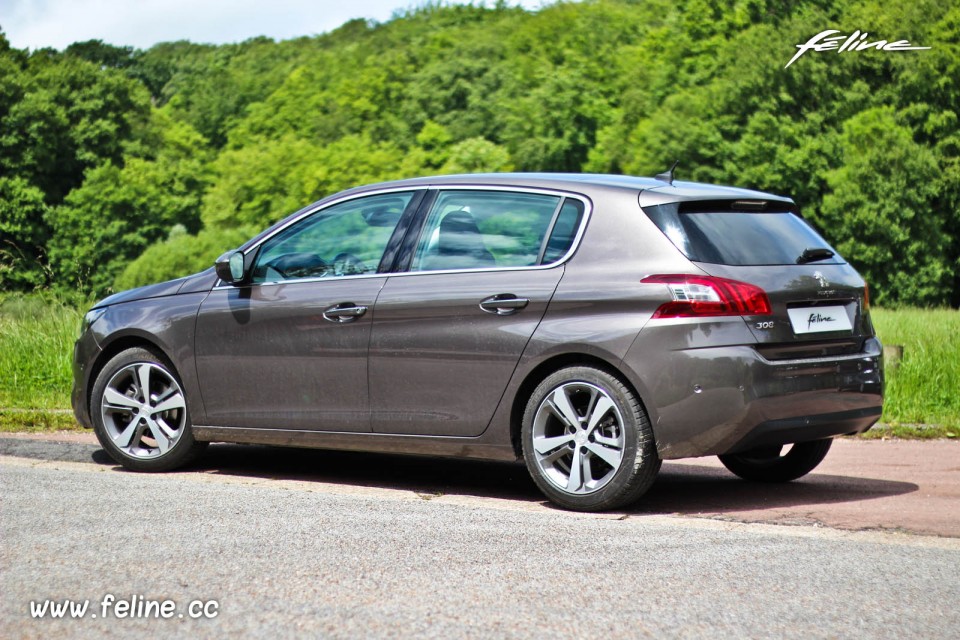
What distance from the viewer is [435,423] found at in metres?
6.86

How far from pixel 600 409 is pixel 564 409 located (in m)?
0.20

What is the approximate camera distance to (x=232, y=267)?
750 cm

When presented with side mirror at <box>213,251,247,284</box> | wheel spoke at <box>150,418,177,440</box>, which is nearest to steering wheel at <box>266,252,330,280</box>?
side mirror at <box>213,251,247,284</box>

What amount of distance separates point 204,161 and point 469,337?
92.0 m

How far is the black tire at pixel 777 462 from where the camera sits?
741cm

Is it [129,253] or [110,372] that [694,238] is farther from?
[129,253]

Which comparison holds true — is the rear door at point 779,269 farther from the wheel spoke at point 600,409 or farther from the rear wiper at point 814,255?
the wheel spoke at point 600,409

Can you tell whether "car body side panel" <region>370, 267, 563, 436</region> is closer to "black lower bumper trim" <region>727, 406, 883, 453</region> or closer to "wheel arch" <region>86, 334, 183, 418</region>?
"black lower bumper trim" <region>727, 406, 883, 453</region>

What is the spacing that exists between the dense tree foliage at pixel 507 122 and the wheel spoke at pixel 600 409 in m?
30.0

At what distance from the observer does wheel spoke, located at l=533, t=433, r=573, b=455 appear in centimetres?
638

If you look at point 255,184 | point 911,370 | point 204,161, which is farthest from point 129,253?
point 911,370

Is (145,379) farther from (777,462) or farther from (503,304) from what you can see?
(777,462)

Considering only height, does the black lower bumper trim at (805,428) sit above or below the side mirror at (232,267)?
below

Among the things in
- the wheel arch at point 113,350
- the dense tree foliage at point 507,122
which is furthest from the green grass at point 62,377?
the dense tree foliage at point 507,122
